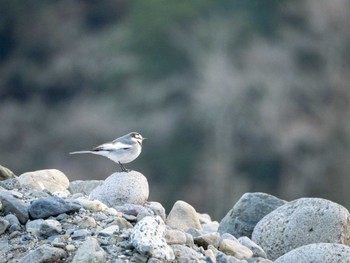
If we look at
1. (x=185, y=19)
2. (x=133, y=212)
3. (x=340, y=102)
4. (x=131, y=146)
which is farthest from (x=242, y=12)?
(x=133, y=212)

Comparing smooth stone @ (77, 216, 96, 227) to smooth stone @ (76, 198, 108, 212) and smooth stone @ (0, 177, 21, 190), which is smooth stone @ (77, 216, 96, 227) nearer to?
smooth stone @ (76, 198, 108, 212)

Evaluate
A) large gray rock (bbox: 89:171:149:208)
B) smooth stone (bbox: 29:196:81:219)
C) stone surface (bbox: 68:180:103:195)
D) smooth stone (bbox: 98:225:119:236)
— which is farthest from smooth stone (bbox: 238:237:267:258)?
stone surface (bbox: 68:180:103:195)

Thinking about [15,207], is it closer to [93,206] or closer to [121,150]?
[93,206]

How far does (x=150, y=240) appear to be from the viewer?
21.2 ft

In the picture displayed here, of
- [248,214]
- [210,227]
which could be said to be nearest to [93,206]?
[248,214]

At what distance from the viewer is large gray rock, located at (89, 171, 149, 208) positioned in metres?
8.05

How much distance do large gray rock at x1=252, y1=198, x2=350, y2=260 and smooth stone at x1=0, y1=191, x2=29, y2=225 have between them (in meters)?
2.30

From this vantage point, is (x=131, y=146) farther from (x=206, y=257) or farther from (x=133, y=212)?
(x=206, y=257)

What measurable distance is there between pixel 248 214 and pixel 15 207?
9.38ft

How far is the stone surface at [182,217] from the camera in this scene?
8.57 metres

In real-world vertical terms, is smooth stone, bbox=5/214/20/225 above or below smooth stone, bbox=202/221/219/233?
above

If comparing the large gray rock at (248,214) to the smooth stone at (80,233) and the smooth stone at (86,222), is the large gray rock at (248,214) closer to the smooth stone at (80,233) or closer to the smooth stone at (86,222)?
the smooth stone at (86,222)

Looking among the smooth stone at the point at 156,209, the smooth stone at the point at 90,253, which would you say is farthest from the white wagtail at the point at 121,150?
the smooth stone at the point at 90,253

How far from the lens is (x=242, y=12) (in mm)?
27734
